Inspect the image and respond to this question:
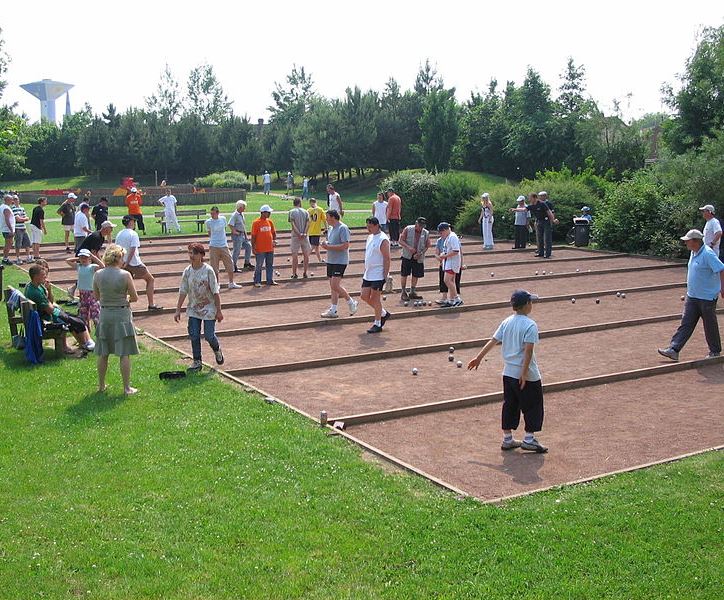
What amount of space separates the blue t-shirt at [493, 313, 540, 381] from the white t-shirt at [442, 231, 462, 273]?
7973 mm

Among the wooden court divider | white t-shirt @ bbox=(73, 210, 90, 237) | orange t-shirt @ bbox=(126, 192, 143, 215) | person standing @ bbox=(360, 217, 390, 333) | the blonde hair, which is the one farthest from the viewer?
orange t-shirt @ bbox=(126, 192, 143, 215)

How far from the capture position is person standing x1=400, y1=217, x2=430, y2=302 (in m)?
17.0

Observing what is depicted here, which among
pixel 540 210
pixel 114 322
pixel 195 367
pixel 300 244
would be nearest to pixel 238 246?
pixel 300 244

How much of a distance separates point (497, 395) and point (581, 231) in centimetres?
1843

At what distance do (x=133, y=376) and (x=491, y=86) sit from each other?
236ft

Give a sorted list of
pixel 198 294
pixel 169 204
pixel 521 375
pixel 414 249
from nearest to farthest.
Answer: pixel 521 375, pixel 198 294, pixel 414 249, pixel 169 204

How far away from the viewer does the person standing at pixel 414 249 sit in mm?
16969

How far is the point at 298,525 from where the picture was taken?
6.63 meters

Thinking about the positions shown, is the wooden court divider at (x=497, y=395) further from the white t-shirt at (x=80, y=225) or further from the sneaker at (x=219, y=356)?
the white t-shirt at (x=80, y=225)

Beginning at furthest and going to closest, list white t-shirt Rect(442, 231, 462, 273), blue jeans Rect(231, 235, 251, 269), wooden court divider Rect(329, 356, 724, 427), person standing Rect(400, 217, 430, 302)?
blue jeans Rect(231, 235, 251, 269) → person standing Rect(400, 217, 430, 302) → white t-shirt Rect(442, 231, 462, 273) → wooden court divider Rect(329, 356, 724, 427)

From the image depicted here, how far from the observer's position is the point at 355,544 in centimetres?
629

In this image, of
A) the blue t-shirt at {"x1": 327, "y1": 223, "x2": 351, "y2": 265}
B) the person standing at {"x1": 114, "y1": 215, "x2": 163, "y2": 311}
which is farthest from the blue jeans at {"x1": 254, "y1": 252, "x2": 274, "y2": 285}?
the blue t-shirt at {"x1": 327, "y1": 223, "x2": 351, "y2": 265}

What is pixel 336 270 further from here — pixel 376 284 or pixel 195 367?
pixel 195 367

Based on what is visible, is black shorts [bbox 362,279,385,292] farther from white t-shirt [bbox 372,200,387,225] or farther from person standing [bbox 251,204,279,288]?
white t-shirt [bbox 372,200,387,225]
